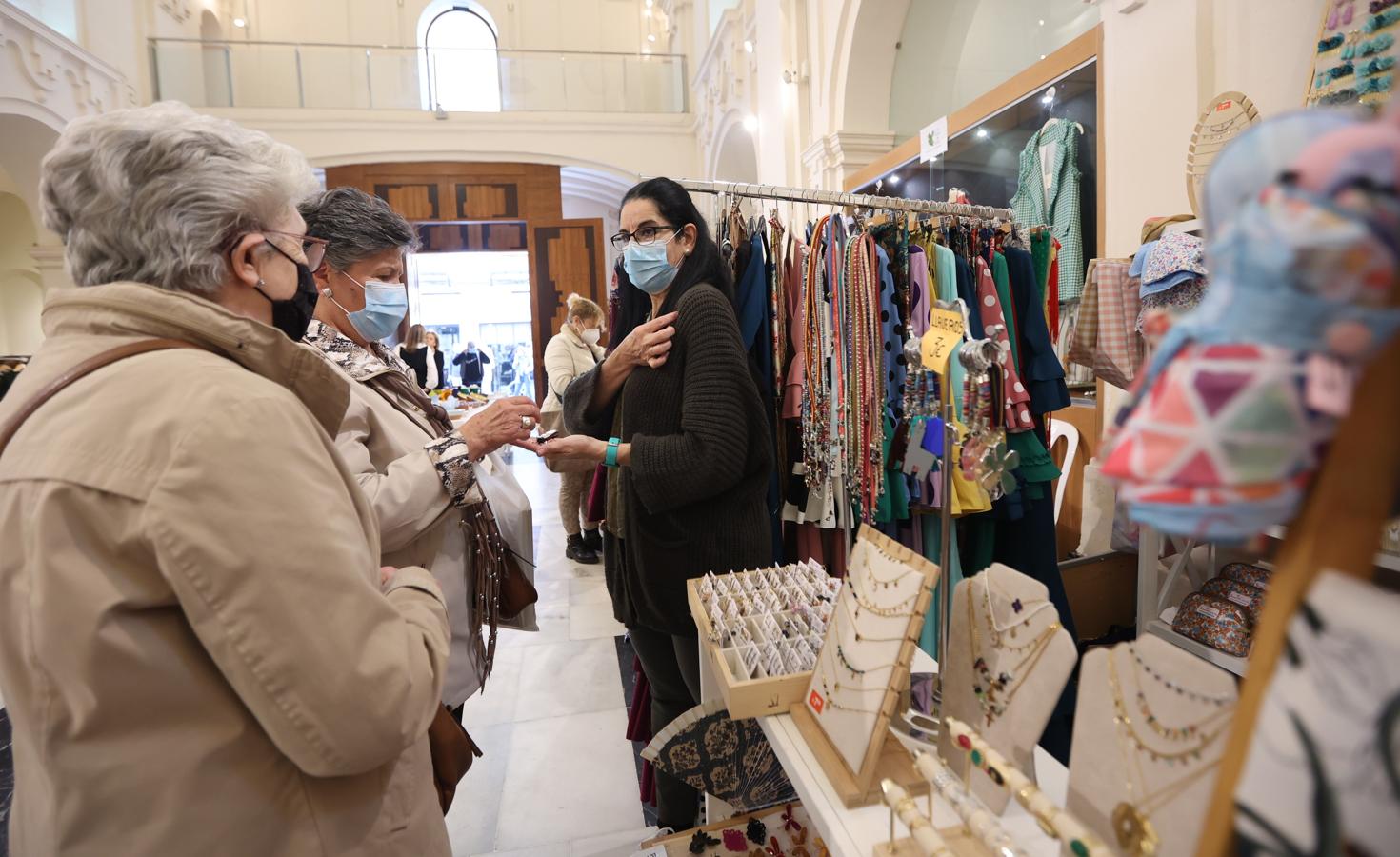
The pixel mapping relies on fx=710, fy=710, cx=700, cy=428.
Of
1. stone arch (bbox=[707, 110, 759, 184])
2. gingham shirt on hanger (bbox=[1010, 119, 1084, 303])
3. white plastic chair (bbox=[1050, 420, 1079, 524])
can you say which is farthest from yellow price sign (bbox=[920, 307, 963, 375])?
stone arch (bbox=[707, 110, 759, 184])

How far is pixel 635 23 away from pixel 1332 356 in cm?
1487

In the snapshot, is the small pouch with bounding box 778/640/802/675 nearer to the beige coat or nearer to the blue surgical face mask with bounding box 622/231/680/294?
the beige coat

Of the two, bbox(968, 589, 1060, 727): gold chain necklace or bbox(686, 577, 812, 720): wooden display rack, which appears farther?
bbox(686, 577, 812, 720): wooden display rack

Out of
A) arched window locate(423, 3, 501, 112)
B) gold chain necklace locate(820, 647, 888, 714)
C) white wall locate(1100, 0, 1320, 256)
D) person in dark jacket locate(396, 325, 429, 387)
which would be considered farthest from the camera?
arched window locate(423, 3, 501, 112)

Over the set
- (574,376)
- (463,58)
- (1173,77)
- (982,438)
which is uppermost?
(463,58)

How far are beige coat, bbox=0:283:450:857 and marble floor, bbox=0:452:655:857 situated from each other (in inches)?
49.8

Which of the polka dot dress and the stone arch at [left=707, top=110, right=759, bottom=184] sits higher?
the stone arch at [left=707, top=110, right=759, bottom=184]

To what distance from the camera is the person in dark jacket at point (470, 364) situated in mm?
10328

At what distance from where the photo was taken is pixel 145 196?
785mm

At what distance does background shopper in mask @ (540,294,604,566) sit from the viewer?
13.5 feet

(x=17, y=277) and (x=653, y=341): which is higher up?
(x=17, y=277)

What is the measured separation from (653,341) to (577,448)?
29cm

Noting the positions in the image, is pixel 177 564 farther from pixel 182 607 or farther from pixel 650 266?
pixel 650 266

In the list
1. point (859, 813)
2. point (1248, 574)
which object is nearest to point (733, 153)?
point (1248, 574)
